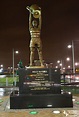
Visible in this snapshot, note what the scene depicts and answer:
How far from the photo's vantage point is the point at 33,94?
9820 millimetres

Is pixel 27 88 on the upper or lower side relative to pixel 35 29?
lower

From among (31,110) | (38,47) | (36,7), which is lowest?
(31,110)

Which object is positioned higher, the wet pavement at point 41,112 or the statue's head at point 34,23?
the statue's head at point 34,23

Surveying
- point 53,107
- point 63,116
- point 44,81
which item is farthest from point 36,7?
point 63,116

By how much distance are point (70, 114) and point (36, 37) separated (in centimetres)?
463

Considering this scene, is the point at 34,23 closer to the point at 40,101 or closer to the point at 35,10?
the point at 35,10

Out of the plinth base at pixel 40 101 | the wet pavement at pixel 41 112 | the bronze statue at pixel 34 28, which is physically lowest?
the wet pavement at pixel 41 112

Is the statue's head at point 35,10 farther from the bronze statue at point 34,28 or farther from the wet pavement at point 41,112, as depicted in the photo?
Answer: the wet pavement at point 41,112

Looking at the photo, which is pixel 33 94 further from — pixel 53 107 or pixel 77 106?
pixel 77 106

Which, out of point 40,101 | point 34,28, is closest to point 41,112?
point 40,101

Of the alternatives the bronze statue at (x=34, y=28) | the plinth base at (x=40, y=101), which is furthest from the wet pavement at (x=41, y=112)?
the bronze statue at (x=34, y=28)

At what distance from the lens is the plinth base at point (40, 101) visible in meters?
9.48

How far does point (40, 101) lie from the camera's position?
955cm

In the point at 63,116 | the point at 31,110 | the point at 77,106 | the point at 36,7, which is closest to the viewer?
the point at 63,116
